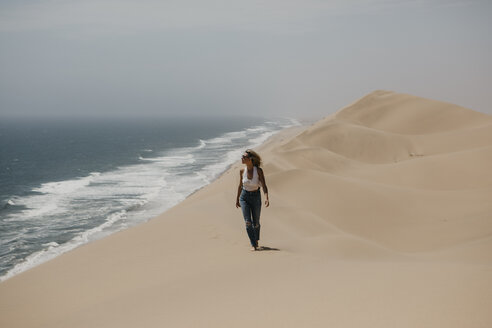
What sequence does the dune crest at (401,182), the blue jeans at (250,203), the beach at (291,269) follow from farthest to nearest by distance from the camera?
the dune crest at (401,182) < the blue jeans at (250,203) < the beach at (291,269)

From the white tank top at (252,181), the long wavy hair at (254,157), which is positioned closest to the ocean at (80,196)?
the white tank top at (252,181)

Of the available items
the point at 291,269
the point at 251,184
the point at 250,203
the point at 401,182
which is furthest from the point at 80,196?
the point at 291,269

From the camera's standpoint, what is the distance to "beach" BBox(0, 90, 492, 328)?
144 inches

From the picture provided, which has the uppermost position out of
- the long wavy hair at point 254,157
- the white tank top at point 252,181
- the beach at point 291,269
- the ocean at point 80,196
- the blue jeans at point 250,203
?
the long wavy hair at point 254,157

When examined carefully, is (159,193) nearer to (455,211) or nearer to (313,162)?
(313,162)

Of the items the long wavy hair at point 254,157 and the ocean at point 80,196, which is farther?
the ocean at point 80,196

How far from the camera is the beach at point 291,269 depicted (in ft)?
12.0

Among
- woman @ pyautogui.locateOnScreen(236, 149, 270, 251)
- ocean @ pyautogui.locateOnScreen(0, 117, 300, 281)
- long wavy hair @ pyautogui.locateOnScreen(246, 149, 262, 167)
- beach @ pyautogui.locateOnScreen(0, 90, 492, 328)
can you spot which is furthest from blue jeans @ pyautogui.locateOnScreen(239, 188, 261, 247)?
ocean @ pyautogui.locateOnScreen(0, 117, 300, 281)

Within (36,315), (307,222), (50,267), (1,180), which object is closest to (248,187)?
(36,315)

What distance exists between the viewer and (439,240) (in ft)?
35.7

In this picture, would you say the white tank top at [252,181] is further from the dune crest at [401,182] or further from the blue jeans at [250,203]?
the dune crest at [401,182]

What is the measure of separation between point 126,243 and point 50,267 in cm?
157

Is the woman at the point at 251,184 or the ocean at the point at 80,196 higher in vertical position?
the woman at the point at 251,184

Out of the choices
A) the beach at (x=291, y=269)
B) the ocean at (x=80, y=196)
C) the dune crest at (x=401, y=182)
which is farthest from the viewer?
the ocean at (x=80, y=196)
